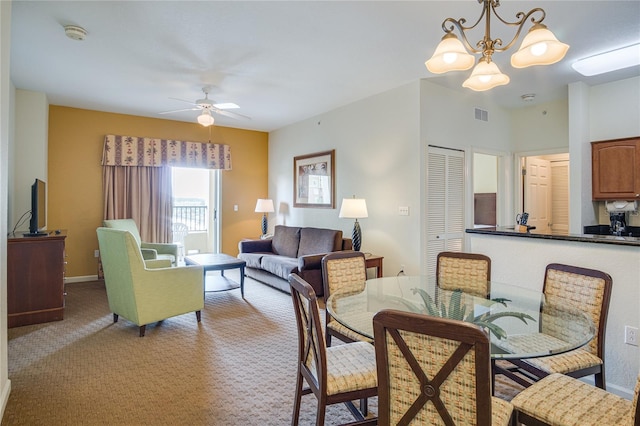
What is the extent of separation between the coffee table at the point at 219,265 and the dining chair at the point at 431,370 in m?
3.31

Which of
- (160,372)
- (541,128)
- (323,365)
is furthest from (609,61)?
(160,372)

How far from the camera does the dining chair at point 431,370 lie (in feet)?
3.61

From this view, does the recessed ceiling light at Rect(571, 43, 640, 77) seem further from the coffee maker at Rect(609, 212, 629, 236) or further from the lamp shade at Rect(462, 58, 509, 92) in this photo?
the lamp shade at Rect(462, 58, 509, 92)

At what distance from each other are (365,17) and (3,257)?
121 inches

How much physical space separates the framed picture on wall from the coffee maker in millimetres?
3684

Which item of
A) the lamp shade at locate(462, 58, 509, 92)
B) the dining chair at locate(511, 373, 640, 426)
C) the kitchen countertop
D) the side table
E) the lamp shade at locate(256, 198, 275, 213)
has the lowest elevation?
the dining chair at locate(511, 373, 640, 426)

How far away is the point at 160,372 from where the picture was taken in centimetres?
268

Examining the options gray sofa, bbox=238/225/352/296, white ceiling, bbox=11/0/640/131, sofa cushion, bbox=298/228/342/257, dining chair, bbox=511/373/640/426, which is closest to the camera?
dining chair, bbox=511/373/640/426

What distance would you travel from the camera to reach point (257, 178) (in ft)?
24.0

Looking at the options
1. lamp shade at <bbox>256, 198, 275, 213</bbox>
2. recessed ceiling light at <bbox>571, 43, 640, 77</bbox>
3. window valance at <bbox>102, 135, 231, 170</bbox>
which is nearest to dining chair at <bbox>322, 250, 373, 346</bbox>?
recessed ceiling light at <bbox>571, 43, 640, 77</bbox>

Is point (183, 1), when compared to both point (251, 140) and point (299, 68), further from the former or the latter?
point (251, 140)

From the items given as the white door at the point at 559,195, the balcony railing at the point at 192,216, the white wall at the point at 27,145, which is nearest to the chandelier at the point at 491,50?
the white door at the point at 559,195

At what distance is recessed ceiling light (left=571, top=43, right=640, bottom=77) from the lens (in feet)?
11.2

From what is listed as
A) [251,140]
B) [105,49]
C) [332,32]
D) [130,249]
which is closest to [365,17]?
[332,32]
